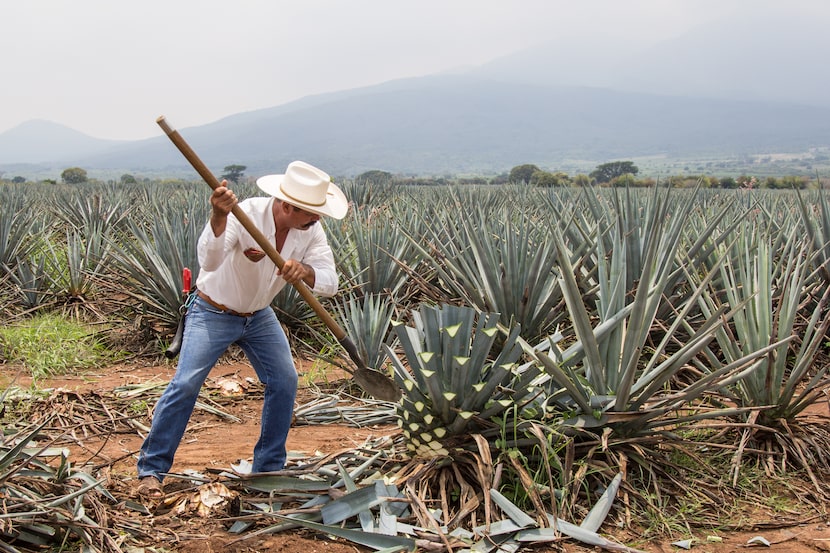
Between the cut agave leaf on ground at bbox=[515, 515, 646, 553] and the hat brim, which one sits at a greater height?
the hat brim

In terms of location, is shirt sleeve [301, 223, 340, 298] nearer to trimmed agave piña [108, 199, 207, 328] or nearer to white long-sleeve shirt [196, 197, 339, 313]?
white long-sleeve shirt [196, 197, 339, 313]

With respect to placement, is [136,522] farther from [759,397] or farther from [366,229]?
[366,229]

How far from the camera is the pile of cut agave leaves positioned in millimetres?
2596

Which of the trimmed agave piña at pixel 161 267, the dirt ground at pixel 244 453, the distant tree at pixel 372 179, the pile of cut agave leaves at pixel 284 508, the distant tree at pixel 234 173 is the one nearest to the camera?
the pile of cut agave leaves at pixel 284 508

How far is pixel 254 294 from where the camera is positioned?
3393mm

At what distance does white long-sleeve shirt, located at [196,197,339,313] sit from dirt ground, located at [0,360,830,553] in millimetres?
782

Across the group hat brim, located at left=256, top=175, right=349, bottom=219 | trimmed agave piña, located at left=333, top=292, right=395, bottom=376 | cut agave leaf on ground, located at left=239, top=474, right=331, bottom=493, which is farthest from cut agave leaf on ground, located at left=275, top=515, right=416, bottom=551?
trimmed agave piña, located at left=333, top=292, right=395, bottom=376

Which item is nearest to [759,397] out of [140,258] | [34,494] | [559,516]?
[559,516]

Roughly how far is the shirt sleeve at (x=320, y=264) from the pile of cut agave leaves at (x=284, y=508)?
740 mm

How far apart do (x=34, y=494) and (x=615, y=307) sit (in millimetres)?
2485

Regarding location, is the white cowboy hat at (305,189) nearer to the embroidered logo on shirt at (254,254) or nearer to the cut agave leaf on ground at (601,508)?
the embroidered logo on shirt at (254,254)

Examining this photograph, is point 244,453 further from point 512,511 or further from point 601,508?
point 601,508

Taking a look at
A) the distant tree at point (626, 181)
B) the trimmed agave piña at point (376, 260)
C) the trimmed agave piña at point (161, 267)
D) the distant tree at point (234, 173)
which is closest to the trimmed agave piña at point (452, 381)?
the distant tree at point (626, 181)

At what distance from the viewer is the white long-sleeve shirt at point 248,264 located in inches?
129
